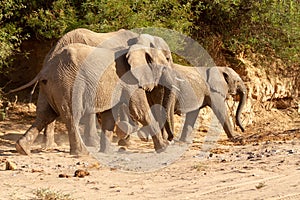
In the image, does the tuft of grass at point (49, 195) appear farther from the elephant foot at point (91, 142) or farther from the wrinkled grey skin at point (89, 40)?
the wrinkled grey skin at point (89, 40)

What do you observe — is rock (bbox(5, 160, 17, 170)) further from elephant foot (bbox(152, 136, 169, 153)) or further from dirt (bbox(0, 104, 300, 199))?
elephant foot (bbox(152, 136, 169, 153))

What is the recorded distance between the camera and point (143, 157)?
32.8ft

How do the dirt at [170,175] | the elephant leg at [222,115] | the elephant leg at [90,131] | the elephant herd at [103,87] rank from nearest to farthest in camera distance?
the dirt at [170,175] < the elephant herd at [103,87] < the elephant leg at [90,131] < the elephant leg at [222,115]

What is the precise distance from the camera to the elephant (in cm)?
963

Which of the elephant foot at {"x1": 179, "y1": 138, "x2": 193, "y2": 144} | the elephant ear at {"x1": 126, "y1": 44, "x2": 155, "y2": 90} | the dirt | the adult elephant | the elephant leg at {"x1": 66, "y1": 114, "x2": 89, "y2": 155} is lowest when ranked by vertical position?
the elephant foot at {"x1": 179, "y1": 138, "x2": 193, "y2": 144}

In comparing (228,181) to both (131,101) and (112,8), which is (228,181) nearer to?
(131,101)

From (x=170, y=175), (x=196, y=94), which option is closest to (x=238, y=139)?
(x=196, y=94)

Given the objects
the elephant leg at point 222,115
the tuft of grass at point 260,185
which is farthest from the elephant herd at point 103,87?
the tuft of grass at point 260,185

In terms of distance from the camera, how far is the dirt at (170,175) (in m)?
6.94

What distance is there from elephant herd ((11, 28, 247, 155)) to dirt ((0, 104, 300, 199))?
19.2 inches

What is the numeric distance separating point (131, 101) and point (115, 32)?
1.64 meters

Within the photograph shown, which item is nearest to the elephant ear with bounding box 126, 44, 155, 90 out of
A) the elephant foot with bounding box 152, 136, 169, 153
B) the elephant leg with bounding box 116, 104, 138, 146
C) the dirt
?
the elephant leg with bounding box 116, 104, 138, 146

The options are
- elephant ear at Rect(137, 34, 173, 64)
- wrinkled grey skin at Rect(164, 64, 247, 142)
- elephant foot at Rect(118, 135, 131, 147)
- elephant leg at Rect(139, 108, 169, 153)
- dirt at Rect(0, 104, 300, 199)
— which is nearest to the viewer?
dirt at Rect(0, 104, 300, 199)

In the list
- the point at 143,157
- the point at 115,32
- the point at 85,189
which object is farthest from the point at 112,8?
the point at 85,189
